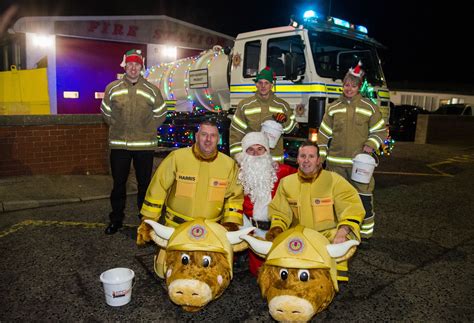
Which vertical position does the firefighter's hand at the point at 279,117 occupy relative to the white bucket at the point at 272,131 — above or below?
above

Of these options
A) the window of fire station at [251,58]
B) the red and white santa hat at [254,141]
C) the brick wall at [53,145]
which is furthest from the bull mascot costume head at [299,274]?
the brick wall at [53,145]

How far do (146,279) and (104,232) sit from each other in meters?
1.49

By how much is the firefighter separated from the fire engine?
9.05 feet

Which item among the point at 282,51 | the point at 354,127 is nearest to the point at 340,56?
the point at 282,51

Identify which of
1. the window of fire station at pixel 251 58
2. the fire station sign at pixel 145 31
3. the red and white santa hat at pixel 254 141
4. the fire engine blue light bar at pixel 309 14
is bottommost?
the red and white santa hat at pixel 254 141

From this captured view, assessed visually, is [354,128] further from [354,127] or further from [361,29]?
[361,29]

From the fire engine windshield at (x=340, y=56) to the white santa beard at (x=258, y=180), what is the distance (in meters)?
3.48

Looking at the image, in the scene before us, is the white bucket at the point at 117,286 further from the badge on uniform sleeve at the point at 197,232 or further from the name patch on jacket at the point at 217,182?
the name patch on jacket at the point at 217,182

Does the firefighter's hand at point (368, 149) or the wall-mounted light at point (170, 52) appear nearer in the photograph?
the firefighter's hand at point (368, 149)

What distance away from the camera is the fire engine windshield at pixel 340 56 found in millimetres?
6758

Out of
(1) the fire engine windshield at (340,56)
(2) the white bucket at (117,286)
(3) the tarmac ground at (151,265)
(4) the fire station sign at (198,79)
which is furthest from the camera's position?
(4) the fire station sign at (198,79)

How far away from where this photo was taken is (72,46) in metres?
16.9

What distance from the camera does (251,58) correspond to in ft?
24.5

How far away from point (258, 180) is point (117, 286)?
1.53 meters
